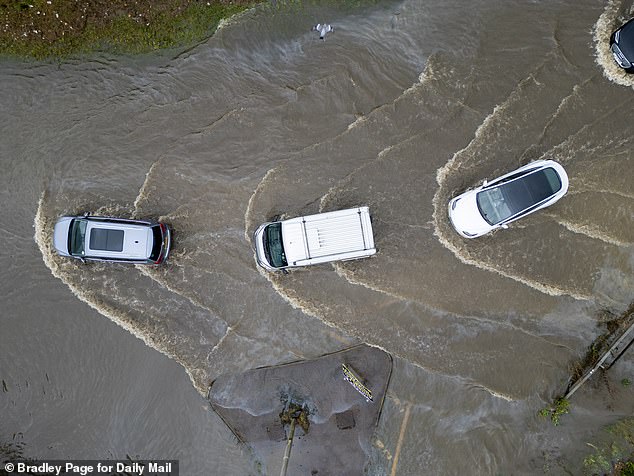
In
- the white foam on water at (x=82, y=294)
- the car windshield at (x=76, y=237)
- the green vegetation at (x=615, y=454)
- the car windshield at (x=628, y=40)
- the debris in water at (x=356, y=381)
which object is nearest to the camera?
the car windshield at (x=628, y=40)

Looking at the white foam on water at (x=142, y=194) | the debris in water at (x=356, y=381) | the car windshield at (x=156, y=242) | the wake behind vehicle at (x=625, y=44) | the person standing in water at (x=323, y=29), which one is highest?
the person standing in water at (x=323, y=29)

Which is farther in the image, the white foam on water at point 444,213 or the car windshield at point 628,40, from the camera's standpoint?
the white foam on water at point 444,213

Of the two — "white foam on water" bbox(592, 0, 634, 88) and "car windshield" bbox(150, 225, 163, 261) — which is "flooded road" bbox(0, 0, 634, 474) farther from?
"car windshield" bbox(150, 225, 163, 261)

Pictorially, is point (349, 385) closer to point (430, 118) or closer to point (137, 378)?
point (137, 378)

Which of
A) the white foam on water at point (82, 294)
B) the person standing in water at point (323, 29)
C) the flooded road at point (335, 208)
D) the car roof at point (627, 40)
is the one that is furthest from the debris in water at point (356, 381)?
the car roof at point (627, 40)

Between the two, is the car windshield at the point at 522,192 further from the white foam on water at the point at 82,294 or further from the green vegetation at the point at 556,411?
the white foam on water at the point at 82,294
